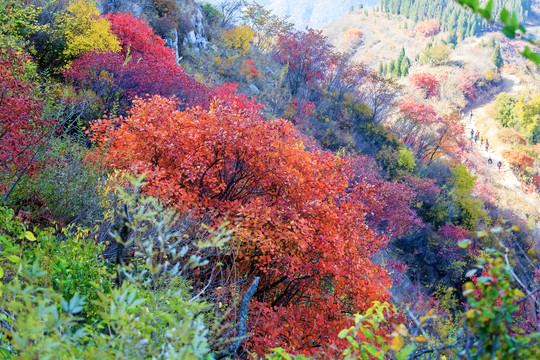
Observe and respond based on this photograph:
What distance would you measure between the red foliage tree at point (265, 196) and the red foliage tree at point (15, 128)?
1.78 m

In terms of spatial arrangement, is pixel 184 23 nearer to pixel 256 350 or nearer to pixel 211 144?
pixel 211 144

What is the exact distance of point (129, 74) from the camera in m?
13.7

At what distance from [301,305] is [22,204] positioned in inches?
259

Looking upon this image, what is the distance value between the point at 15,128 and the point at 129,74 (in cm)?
906

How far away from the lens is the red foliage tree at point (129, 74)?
12781 mm

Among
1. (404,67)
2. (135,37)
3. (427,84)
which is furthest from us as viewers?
(404,67)

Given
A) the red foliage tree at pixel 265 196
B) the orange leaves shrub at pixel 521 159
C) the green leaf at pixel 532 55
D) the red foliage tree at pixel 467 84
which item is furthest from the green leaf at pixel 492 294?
the red foliage tree at pixel 467 84

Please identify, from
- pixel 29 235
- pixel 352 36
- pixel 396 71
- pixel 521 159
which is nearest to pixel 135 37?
pixel 29 235

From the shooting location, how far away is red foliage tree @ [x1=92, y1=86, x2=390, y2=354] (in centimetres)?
725

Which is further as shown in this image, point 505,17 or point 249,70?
point 249,70

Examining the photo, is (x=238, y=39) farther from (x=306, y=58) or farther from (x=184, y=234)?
(x=184, y=234)

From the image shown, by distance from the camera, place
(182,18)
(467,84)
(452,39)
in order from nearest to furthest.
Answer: (182,18), (467,84), (452,39)

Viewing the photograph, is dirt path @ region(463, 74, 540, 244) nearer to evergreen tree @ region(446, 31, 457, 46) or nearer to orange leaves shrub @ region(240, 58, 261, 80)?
evergreen tree @ region(446, 31, 457, 46)

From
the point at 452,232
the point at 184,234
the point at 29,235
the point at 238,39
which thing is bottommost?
the point at 452,232
